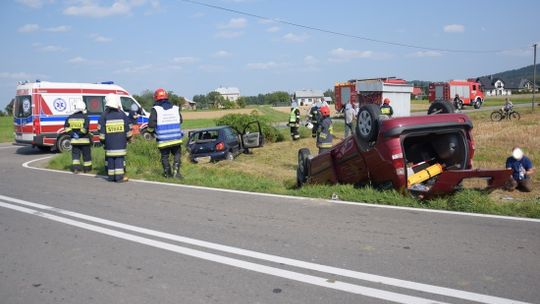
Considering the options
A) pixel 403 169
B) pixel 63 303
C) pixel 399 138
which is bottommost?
pixel 63 303

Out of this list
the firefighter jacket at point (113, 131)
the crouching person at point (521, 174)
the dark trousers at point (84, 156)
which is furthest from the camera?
the dark trousers at point (84, 156)

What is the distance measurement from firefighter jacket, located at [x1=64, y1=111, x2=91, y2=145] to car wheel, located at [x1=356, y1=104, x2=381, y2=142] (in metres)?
6.99

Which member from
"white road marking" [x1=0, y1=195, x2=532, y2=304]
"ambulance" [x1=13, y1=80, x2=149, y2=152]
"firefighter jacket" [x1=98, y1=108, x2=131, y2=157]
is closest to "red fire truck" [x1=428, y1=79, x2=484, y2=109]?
"ambulance" [x1=13, y1=80, x2=149, y2=152]

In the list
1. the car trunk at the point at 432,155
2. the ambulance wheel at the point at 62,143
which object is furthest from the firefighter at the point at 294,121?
the car trunk at the point at 432,155

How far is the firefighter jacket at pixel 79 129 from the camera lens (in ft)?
35.6

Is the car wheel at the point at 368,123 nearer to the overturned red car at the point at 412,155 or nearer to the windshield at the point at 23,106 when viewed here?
the overturned red car at the point at 412,155

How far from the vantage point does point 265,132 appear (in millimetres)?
19812

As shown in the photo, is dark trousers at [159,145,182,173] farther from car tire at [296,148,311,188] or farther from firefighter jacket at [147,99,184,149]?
car tire at [296,148,311,188]

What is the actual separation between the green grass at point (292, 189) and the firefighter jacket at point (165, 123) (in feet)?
2.51

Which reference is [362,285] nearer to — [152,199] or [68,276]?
[68,276]

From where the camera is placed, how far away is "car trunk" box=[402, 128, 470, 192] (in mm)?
6430

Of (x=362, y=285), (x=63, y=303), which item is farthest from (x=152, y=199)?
(x=362, y=285)

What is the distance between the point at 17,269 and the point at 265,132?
15.8 m

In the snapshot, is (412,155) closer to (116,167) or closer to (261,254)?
(261,254)
